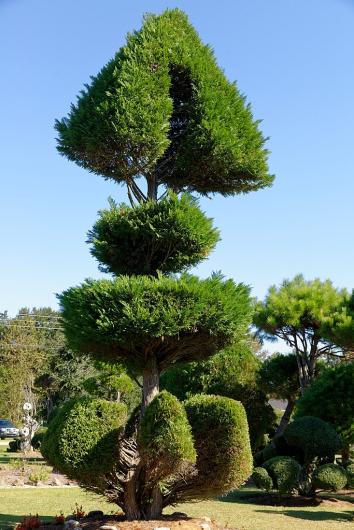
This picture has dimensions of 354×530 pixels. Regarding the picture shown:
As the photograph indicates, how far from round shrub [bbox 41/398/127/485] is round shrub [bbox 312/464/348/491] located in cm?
805

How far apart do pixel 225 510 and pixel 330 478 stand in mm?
2911

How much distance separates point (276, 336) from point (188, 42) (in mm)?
16363

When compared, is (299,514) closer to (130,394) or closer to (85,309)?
(85,309)

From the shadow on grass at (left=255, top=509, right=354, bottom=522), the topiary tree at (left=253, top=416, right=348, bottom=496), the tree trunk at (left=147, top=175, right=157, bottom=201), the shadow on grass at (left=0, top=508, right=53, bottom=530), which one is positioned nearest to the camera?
the shadow on grass at (left=0, top=508, right=53, bottom=530)

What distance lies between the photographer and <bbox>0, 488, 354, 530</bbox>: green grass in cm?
1108

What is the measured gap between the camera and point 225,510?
13.0 m

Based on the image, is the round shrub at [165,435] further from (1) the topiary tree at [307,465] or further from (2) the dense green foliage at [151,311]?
(1) the topiary tree at [307,465]

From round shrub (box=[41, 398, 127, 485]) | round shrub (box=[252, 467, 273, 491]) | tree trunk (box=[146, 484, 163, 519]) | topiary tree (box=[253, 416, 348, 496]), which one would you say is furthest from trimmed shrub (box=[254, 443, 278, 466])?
round shrub (box=[41, 398, 127, 485])

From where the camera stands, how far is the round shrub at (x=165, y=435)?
24.2 ft

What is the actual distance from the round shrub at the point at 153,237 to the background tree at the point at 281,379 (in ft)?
41.3

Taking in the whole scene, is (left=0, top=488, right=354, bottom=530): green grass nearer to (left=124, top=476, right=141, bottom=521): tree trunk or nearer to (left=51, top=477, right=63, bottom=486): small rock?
(left=51, top=477, right=63, bottom=486): small rock

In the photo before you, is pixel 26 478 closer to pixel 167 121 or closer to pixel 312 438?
pixel 312 438

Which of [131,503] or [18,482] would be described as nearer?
[131,503]

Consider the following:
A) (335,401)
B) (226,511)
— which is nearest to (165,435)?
(226,511)
